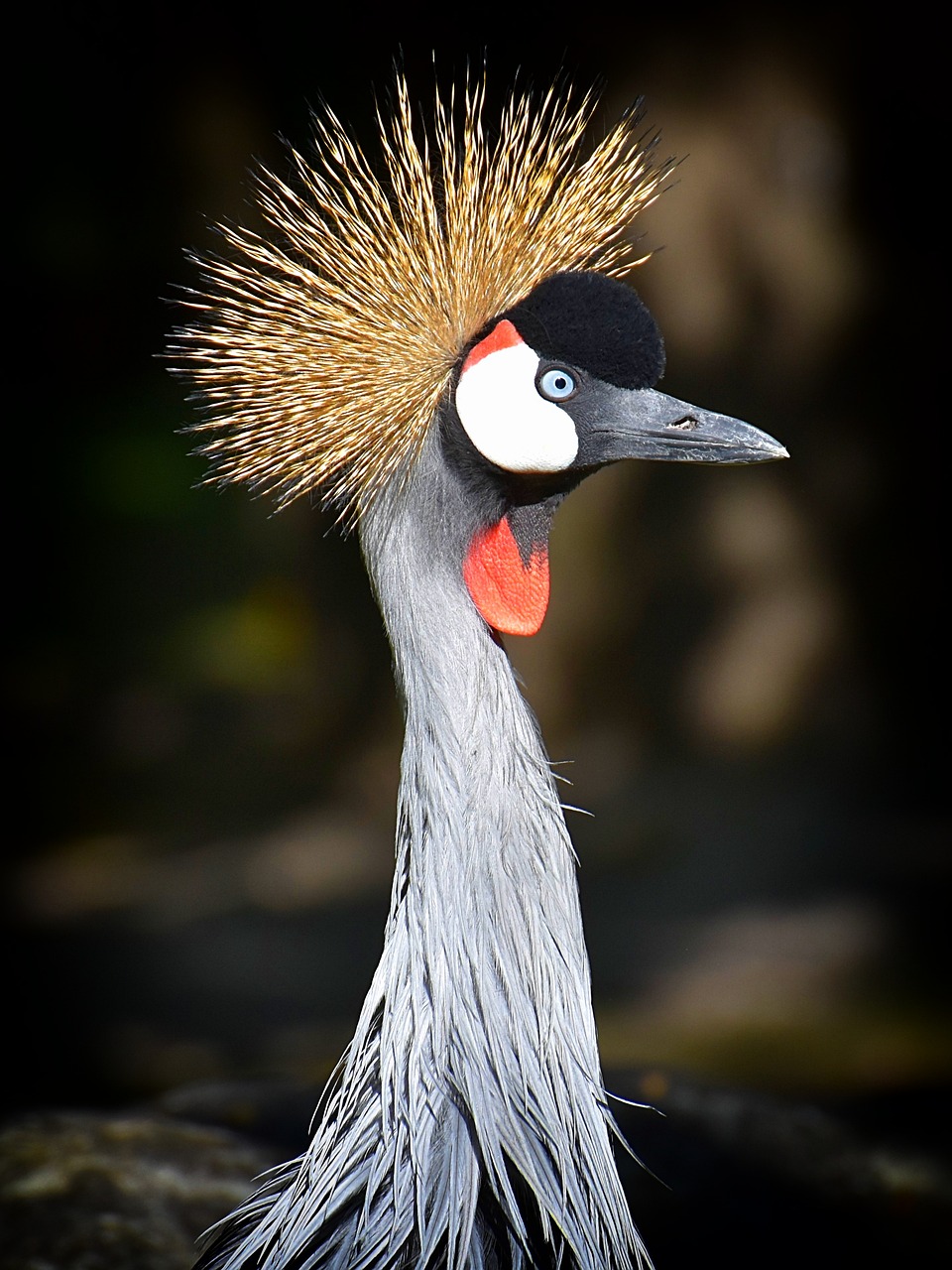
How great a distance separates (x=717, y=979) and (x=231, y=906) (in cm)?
92

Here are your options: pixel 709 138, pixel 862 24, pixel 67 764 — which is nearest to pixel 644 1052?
pixel 67 764

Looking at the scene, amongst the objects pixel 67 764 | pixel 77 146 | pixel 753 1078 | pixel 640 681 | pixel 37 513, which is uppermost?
pixel 77 146

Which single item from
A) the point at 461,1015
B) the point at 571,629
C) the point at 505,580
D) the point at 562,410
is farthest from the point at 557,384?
the point at 571,629

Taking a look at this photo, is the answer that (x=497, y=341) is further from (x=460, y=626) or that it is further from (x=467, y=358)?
(x=460, y=626)

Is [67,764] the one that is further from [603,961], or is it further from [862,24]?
[862,24]

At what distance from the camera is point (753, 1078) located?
6.96 ft

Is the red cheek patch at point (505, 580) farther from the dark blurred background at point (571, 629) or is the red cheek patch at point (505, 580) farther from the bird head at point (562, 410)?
the dark blurred background at point (571, 629)

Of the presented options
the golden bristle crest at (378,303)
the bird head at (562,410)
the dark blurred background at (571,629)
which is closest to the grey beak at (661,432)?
the bird head at (562,410)

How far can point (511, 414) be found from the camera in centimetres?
100

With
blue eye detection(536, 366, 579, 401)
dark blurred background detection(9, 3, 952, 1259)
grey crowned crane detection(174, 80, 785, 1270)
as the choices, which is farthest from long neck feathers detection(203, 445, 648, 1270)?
dark blurred background detection(9, 3, 952, 1259)

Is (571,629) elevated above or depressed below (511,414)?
below

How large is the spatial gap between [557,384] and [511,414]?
2.1 inches

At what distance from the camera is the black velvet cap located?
1.00m

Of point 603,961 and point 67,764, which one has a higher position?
point 67,764
